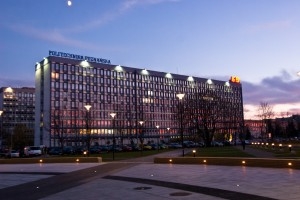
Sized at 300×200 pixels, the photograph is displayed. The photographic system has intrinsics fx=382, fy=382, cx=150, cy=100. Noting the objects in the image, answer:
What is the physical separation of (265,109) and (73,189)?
341ft

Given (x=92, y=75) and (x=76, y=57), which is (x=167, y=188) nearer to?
(x=76, y=57)

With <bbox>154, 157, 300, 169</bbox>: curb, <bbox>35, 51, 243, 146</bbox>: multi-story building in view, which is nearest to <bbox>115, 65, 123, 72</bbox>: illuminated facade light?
<bbox>35, 51, 243, 146</bbox>: multi-story building

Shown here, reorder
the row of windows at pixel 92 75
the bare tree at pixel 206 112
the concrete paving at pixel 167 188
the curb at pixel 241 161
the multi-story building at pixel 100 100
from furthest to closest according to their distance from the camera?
1. the row of windows at pixel 92 75
2. the multi-story building at pixel 100 100
3. the bare tree at pixel 206 112
4. the curb at pixel 241 161
5. the concrete paving at pixel 167 188

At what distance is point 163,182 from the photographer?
19.9 m

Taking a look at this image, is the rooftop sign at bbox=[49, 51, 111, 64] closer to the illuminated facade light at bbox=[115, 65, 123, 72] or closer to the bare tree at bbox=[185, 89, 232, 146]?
the illuminated facade light at bbox=[115, 65, 123, 72]

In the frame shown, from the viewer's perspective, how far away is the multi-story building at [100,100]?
145750 millimetres

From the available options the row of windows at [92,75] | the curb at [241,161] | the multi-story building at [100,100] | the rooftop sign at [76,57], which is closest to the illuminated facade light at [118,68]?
the multi-story building at [100,100]

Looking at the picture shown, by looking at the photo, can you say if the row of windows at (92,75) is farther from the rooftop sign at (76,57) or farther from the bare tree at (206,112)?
the bare tree at (206,112)

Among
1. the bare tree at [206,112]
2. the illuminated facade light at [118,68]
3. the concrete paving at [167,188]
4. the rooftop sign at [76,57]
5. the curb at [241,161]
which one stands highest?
the rooftop sign at [76,57]

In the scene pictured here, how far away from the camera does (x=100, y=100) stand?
531ft

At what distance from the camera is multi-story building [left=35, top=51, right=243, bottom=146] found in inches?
5738

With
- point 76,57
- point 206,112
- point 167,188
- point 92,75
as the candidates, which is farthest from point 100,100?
point 167,188

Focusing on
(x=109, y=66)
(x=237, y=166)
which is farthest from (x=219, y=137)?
(x=237, y=166)

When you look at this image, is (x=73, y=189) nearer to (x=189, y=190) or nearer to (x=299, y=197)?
(x=189, y=190)
